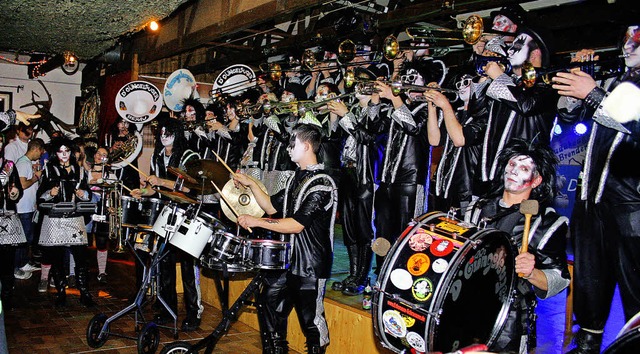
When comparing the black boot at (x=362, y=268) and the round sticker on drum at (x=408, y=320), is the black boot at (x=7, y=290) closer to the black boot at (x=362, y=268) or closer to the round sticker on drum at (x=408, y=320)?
the black boot at (x=362, y=268)

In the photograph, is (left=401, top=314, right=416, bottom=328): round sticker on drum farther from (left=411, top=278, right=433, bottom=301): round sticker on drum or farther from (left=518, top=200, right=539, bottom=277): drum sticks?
(left=518, top=200, right=539, bottom=277): drum sticks

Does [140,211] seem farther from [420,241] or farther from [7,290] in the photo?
[420,241]

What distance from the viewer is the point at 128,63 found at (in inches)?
452

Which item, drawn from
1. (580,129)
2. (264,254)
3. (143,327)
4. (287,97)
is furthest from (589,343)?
(580,129)

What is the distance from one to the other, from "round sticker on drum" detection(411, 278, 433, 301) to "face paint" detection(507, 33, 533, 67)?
191 cm

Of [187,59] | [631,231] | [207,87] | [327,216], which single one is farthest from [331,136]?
[187,59]

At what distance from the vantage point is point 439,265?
3.13m

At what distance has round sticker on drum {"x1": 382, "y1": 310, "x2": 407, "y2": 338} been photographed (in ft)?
10.7

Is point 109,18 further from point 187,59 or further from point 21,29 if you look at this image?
point 187,59

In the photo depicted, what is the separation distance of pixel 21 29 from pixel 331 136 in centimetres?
663

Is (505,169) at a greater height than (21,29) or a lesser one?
lesser

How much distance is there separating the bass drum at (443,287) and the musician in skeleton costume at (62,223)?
191 inches

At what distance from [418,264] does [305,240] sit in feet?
5.02

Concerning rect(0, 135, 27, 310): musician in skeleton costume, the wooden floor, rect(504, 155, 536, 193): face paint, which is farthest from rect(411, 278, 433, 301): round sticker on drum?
rect(0, 135, 27, 310): musician in skeleton costume
